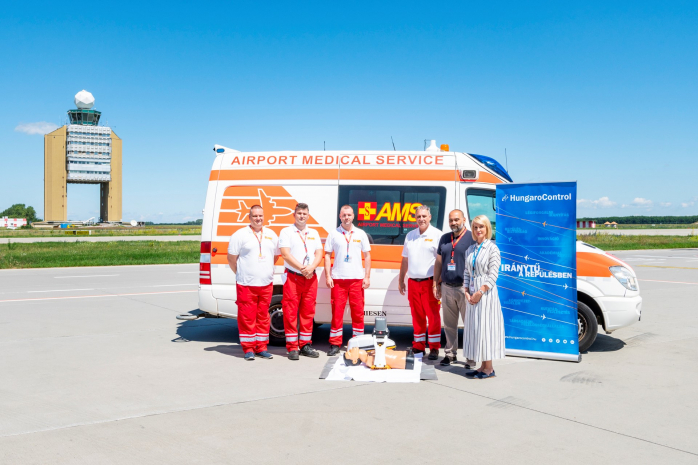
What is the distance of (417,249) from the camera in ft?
22.3

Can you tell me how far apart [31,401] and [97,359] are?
1.66 m

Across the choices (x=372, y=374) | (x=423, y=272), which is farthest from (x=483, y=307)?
(x=372, y=374)

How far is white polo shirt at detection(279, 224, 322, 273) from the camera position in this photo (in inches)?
273

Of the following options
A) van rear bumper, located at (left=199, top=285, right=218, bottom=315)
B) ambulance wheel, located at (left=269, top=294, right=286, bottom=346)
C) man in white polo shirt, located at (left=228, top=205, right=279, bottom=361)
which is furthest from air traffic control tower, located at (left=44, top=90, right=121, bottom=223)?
man in white polo shirt, located at (left=228, top=205, right=279, bottom=361)

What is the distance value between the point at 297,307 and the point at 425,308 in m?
1.62

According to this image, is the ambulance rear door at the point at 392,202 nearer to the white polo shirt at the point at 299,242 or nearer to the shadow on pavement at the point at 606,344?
the white polo shirt at the point at 299,242

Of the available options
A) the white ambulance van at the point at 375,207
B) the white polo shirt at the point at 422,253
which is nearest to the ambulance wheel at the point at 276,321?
the white ambulance van at the point at 375,207

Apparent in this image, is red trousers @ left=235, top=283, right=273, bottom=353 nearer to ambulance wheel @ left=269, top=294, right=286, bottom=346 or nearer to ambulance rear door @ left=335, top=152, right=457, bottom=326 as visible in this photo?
ambulance wheel @ left=269, top=294, right=286, bottom=346

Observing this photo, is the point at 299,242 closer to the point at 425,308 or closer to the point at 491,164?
the point at 425,308

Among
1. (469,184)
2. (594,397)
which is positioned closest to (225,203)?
(469,184)

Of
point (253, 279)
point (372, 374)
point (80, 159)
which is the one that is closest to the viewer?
point (372, 374)

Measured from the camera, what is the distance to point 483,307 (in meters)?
5.97

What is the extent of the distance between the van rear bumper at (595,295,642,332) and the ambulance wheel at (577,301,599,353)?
16 cm

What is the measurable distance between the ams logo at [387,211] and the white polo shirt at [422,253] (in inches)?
22.9
